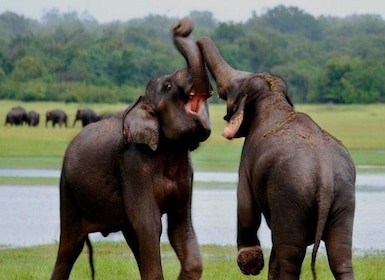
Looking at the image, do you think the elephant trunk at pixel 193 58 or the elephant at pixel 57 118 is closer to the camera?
the elephant trunk at pixel 193 58

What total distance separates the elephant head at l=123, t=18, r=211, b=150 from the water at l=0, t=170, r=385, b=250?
677cm

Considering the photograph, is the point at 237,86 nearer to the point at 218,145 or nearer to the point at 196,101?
the point at 196,101

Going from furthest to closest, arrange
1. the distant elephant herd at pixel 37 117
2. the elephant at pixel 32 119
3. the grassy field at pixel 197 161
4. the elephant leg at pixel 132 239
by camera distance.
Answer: the elephant at pixel 32 119, the distant elephant herd at pixel 37 117, the grassy field at pixel 197 161, the elephant leg at pixel 132 239

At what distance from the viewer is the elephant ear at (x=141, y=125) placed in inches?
347

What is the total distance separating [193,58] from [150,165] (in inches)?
32.1

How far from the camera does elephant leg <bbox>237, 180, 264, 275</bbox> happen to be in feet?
28.1

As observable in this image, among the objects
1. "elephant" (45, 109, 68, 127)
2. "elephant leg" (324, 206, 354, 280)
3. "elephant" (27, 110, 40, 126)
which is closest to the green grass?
"elephant leg" (324, 206, 354, 280)

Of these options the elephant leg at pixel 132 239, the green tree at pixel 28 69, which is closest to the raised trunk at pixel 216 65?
the elephant leg at pixel 132 239

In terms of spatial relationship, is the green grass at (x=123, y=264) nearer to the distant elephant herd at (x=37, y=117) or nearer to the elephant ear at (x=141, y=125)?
the elephant ear at (x=141, y=125)

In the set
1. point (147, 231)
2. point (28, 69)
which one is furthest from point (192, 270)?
point (28, 69)

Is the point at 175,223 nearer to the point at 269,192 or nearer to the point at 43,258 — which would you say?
the point at 269,192

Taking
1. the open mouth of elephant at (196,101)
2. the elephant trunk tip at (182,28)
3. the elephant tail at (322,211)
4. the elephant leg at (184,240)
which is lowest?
the elephant leg at (184,240)

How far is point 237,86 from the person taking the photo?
29.2 feet

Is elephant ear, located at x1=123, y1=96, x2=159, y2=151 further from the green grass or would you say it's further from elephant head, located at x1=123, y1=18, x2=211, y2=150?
the green grass
